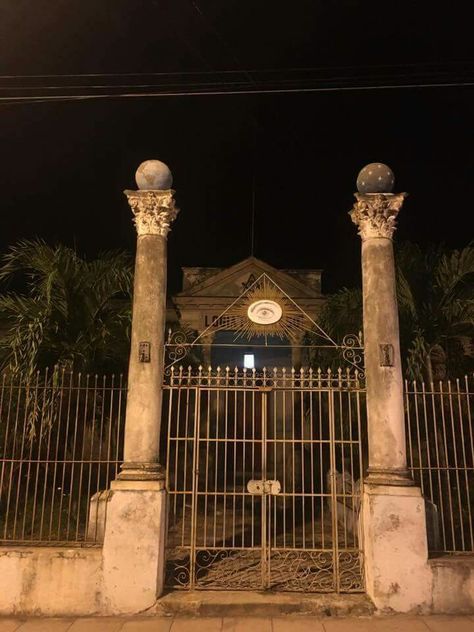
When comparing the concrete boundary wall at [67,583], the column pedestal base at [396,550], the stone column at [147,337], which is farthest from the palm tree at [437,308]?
the stone column at [147,337]

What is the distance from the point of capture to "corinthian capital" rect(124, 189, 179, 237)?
7262 millimetres

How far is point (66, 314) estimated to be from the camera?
9.84 metres

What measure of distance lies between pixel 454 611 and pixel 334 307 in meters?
7.31

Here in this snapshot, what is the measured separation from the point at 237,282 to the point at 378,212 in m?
10.9

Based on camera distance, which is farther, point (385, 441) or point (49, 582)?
point (385, 441)

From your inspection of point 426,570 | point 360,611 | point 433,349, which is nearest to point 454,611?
point 426,570

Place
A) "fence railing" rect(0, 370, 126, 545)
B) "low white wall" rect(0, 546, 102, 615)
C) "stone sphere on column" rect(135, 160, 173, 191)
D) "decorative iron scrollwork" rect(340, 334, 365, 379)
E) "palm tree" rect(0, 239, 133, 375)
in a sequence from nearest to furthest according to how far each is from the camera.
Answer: "low white wall" rect(0, 546, 102, 615), "fence railing" rect(0, 370, 126, 545), "decorative iron scrollwork" rect(340, 334, 365, 379), "stone sphere on column" rect(135, 160, 173, 191), "palm tree" rect(0, 239, 133, 375)

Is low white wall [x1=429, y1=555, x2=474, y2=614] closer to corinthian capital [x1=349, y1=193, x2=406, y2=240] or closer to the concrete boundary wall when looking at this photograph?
the concrete boundary wall

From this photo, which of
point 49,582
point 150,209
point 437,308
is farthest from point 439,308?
point 49,582

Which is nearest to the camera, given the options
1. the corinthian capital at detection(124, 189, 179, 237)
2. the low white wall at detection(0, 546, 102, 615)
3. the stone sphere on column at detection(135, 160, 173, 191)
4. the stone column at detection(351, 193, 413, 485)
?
the low white wall at detection(0, 546, 102, 615)

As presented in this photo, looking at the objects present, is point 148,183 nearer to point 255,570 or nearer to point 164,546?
point 164,546

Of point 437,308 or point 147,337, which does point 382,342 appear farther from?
point 437,308

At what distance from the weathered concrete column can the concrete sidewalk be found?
0.95 feet

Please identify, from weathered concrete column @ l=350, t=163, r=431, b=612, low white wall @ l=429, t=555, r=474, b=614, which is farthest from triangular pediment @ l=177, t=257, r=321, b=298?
low white wall @ l=429, t=555, r=474, b=614
